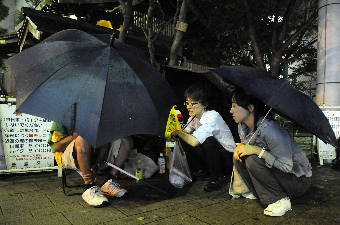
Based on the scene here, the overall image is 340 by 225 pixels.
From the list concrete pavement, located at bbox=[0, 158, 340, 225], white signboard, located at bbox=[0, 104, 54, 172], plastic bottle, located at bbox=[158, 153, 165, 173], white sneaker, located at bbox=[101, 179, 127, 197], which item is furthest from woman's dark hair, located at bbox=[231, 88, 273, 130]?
white signboard, located at bbox=[0, 104, 54, 172]

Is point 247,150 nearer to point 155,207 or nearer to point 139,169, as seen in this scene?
point 155,207

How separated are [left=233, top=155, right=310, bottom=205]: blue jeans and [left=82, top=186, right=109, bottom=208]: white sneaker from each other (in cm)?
182

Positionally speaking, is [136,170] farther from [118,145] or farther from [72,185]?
[72,185]

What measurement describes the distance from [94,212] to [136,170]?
1.43 metres

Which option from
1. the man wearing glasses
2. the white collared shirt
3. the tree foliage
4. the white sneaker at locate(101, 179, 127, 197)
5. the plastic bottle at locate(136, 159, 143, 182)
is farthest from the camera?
the tree foliage

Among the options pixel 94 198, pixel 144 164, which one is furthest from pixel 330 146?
pixel 94 198

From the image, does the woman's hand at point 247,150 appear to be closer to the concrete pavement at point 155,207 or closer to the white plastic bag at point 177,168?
the concrete pavement at point 155,207

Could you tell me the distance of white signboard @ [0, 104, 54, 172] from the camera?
4355mm

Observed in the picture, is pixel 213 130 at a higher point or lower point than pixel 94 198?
higher

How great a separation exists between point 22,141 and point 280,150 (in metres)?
4.22

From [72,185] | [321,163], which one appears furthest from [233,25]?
[72,185]

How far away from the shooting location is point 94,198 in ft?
10.1

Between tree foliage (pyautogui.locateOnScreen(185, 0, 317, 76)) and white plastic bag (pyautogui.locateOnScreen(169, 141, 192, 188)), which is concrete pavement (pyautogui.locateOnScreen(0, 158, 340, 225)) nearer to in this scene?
white plastic bag (pyautogui.locateOnScreen(169, 141, 192, 188))

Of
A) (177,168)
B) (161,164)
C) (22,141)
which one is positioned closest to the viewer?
(177,168)
